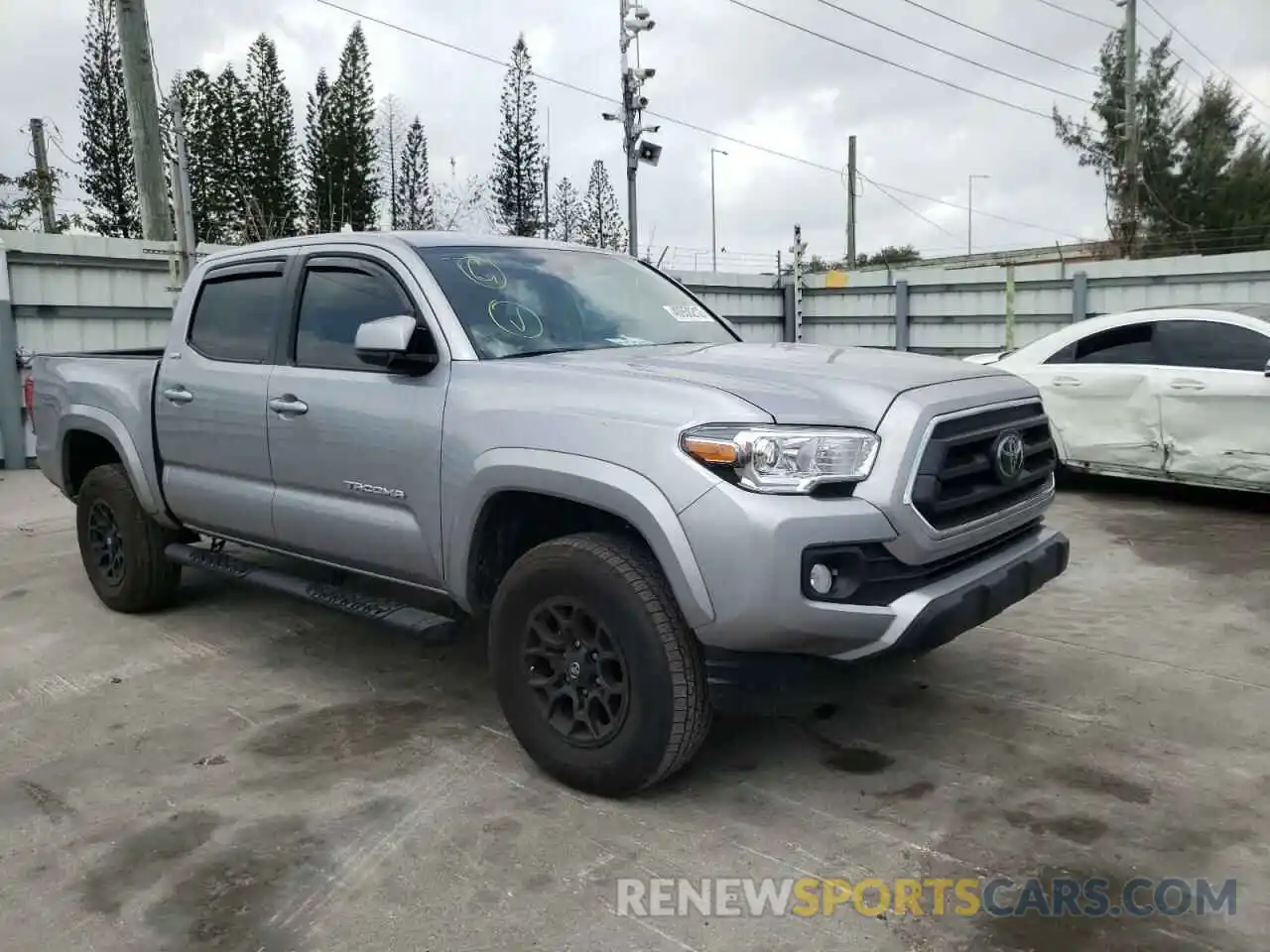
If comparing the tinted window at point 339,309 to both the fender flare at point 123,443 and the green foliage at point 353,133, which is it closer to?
the fender flare at point 123,443

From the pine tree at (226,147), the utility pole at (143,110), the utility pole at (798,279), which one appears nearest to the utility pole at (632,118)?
the utility pole at (798,279)

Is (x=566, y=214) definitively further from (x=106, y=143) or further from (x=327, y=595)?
(x=327, y=595)

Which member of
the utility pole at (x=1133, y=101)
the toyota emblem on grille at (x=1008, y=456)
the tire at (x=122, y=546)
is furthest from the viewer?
the utility pole at (x=1133, y=101)

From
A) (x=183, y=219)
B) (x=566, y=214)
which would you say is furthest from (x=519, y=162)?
(x=183, y=219)

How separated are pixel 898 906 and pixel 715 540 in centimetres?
105

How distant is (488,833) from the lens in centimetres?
312

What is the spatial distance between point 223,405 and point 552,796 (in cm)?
233

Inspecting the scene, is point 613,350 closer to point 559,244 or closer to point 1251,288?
point 559,244

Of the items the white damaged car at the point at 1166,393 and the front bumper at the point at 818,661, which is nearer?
the front bumper at the point at 818,661

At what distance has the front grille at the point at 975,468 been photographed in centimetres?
307

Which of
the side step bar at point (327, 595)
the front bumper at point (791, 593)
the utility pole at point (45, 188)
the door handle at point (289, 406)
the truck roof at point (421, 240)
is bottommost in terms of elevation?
the side step bar at point (327, 595)

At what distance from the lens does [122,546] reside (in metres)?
5.41

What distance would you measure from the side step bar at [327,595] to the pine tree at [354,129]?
102 feet

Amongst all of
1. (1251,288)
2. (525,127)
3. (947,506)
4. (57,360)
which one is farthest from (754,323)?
A: (525,127)
